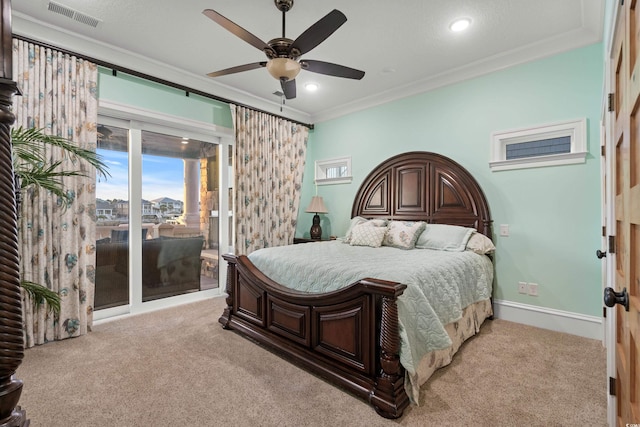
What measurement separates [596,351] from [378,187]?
9.16ft

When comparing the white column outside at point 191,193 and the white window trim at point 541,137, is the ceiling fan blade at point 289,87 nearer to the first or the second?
the white column outside at point 191,193

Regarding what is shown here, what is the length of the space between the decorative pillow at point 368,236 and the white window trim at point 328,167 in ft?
4.04

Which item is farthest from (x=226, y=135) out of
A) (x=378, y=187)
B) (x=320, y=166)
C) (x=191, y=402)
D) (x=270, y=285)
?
(x=191, y=402)

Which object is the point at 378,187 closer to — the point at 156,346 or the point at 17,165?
the point at 156,346

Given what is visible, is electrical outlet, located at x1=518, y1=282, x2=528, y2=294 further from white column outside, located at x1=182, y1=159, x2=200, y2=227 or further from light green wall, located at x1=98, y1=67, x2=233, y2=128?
light green wall, located at x1=98, y1=67, x2=233, y2=128

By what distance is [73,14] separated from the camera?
2629 mm

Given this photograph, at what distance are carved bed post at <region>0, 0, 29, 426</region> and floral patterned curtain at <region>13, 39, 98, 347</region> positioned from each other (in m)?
2.63

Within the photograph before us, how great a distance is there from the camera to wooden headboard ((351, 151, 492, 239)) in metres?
3.53

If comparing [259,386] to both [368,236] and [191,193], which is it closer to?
[368,236]

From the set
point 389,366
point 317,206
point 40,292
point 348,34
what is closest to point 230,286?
point 40,292

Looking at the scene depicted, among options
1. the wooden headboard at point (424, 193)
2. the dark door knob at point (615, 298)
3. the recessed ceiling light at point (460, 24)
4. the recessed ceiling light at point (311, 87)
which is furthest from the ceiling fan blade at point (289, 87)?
the dark door knob at point (615, 298)

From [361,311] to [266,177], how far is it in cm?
306

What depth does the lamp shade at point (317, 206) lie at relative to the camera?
4.87 m

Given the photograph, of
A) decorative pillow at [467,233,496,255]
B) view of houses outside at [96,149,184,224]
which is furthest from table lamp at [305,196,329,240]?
decorative pillow at [467,233,496,255]
